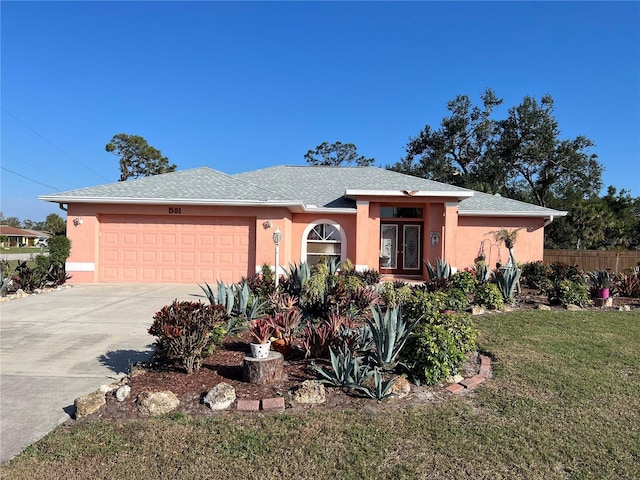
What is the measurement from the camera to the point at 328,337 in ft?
17.9

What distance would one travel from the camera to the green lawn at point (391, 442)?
324 centimetres

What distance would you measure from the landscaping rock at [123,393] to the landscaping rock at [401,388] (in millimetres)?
2870

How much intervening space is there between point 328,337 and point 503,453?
2481 mm

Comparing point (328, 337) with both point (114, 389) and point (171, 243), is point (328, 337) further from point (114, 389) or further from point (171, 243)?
point (171, 243)

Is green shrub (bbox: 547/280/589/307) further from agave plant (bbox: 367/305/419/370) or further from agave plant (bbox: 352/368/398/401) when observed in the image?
agave plant (bbox: 352/368/398/401)

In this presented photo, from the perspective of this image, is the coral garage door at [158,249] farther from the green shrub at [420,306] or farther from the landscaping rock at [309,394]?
the landscaping rock at [309,394]

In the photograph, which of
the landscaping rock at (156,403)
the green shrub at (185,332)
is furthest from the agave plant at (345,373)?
the landscaping rock at (156,403)

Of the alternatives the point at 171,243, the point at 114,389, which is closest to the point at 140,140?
the point at 171,243

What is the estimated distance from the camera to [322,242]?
16719mm

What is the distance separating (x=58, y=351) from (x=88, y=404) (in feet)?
8.65

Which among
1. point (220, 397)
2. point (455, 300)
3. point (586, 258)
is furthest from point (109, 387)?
point (586, 258)

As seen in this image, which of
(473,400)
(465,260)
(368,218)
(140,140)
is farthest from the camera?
(140,140)

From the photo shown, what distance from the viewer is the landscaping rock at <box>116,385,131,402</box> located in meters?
4.44

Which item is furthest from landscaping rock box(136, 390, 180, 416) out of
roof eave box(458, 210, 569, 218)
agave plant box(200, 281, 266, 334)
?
roof eave box(458, 210, 569, 218)
